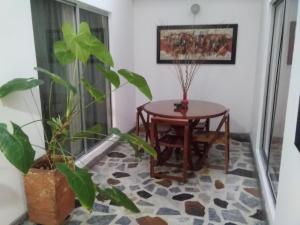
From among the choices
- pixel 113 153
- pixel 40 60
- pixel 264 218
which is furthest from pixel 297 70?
pixel 113 153

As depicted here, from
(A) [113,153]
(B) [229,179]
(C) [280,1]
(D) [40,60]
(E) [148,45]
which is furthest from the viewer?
(E) [148,45]

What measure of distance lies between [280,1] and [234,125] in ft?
7.18

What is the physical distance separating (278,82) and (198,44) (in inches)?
72.9

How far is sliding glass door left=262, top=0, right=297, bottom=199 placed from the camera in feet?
7.08

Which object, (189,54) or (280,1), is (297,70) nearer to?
(280,1)

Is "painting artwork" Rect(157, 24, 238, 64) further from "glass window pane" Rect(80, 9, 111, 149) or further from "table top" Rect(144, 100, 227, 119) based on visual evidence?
"glass window pane" Rect(80, 9, 111, 149)

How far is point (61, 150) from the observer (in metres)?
1.99

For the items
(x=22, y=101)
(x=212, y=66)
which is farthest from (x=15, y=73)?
(x=212, y=66)

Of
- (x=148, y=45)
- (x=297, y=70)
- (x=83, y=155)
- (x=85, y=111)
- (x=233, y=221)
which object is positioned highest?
(x=148, y=45)

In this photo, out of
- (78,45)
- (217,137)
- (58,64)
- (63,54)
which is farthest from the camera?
(217,137)

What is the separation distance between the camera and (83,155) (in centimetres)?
312

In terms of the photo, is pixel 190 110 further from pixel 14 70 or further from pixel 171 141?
pixel 14 70

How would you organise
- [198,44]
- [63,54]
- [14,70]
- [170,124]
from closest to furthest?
[63,54]
[14,70]
[170,124]
[198,44]

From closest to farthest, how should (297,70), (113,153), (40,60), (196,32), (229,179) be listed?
(297,70) < (40,60) < (229,179) < (113,153) < (196,32)
